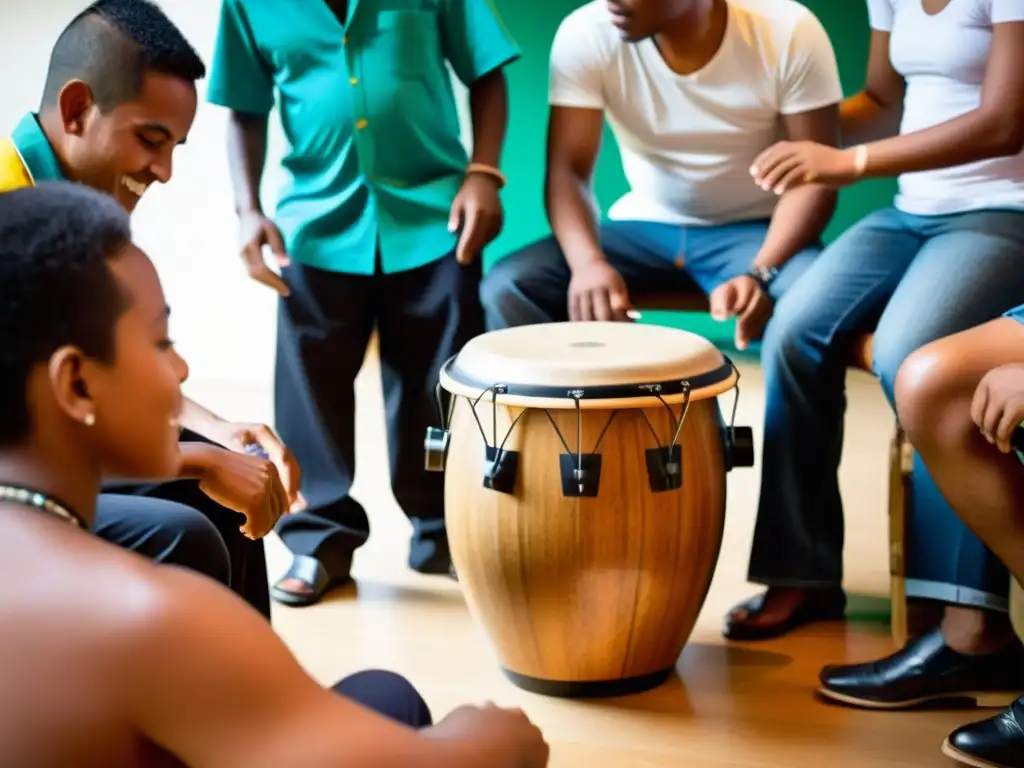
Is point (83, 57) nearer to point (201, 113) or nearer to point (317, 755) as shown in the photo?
point (317, 755)

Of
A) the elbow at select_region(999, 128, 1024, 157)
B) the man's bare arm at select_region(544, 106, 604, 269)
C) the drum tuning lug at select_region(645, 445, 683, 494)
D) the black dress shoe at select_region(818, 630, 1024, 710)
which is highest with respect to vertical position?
the elbow at select_region(999, 128, 1024, 157)

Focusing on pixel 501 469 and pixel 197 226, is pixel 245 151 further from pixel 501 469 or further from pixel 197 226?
pixel 197 226

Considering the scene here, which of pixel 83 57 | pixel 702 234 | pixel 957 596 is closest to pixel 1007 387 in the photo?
pixel 957 596

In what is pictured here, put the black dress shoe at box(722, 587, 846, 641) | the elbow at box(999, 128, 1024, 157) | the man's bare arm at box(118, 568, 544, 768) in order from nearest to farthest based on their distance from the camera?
the man's bare arm at box(118, 568, 544, 768) → the elbow at box(999, 128, 1024, 157) → the black dress shoe at box(722, 587, 846, 641)

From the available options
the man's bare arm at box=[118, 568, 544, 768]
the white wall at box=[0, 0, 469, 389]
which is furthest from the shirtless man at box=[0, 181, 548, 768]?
the white wall at box=[0, 0, 469, 389]

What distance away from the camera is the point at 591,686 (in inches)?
78.5

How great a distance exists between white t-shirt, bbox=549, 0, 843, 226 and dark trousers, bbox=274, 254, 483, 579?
42cm

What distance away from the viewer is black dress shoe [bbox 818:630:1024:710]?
192 cm

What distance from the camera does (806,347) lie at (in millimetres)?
2131

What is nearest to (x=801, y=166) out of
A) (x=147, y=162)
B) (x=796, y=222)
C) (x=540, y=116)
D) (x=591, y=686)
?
(x=796, y=222)

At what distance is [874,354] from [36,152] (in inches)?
49.7

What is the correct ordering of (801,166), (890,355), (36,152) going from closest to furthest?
(36,152), (890,355), (801,166)

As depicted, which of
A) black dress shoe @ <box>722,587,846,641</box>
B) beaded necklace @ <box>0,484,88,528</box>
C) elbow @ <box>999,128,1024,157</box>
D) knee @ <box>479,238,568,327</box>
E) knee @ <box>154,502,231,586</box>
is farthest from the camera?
knee @ <box>479,238,568,327</box>

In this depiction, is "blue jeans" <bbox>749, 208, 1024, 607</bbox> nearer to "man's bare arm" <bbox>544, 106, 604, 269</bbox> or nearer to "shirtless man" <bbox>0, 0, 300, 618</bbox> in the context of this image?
"man's bare arm" <bbox>544, 106, 604, 269</bbox>
